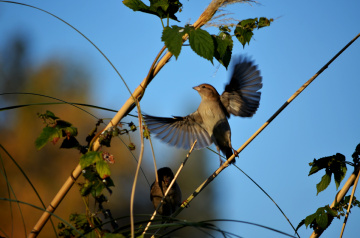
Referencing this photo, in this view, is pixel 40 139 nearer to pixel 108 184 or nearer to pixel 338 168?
pixel 108 184

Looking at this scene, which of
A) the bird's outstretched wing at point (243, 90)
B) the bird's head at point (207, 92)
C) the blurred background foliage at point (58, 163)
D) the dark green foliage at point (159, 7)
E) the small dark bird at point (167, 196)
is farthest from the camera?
the blurred background foliage at point (58, 163)

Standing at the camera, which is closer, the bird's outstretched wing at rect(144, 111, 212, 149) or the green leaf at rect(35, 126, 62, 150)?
the green leaf at rect(35, 126, 62, 150)

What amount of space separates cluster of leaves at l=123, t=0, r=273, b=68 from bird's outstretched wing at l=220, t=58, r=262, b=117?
143cm

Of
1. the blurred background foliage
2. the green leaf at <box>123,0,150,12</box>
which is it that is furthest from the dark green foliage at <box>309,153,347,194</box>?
the blurred background foliage

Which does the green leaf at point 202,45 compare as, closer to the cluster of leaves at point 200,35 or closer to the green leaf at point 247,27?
the cluster of leaves at point 200,35

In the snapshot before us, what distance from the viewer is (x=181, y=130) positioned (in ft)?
11.2

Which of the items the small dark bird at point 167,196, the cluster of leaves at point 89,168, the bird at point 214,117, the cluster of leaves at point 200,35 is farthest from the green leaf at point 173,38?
the small dark bird at point 167,196

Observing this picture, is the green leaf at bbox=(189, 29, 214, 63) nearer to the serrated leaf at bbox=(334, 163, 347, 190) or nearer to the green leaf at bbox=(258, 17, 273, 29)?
the green leaf at bbox=(258, 17, 273, 29)

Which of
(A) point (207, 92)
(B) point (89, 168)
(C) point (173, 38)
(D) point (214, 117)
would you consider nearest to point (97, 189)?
(B) point (89, 168)

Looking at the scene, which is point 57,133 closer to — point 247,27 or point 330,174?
point 247,27

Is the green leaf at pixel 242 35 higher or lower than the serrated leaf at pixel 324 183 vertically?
higher

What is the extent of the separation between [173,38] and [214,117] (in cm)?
208

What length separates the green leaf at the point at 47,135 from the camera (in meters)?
1.23

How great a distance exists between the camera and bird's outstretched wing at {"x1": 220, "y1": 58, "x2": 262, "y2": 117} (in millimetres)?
3037
